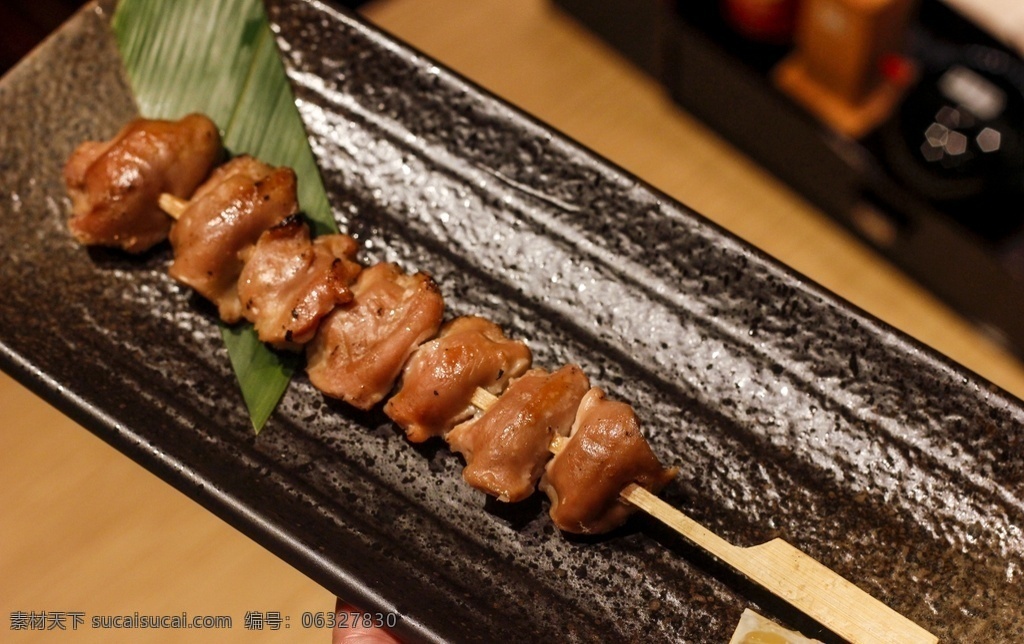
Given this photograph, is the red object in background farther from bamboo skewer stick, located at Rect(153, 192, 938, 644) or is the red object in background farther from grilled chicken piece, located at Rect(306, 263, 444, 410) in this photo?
bamboo skewer stick, located at Rect(153, 192, 938, 644)

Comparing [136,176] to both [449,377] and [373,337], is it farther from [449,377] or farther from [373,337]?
[449,377]

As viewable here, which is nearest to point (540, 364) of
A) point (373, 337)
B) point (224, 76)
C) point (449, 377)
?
point (449, 377)

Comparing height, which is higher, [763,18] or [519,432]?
[763,18]

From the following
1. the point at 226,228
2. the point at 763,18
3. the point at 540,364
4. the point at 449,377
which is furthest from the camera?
the point at 763,18

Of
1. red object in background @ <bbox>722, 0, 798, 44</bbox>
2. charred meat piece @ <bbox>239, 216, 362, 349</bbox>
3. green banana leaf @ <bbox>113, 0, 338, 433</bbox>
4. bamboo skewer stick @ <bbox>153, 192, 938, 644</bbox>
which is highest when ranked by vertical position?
red object in background @ <bbox>722, 0, 798, 44</bbox>

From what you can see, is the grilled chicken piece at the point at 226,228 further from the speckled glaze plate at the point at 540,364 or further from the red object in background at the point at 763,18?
the red object in background at the point at 763,18

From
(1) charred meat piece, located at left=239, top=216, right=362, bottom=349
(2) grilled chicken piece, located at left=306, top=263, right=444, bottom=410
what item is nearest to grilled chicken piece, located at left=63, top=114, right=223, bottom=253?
(1) charred meat piece, located at left=239, top=216, right=362, bottom=349

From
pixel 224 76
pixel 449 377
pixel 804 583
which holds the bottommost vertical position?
pixel 804 583
